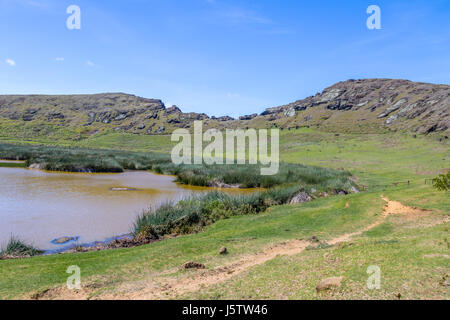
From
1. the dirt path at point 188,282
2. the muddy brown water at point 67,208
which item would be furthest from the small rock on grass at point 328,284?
the muddy brown water at point 67,208

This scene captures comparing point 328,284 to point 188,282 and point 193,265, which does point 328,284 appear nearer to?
point 188,282

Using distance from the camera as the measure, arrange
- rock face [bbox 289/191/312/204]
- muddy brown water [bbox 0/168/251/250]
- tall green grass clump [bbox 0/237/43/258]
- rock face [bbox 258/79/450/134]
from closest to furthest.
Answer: tall green grass clump [bbox 0/237/43/258], muddy brown water [bbox 0/168/251/250], rock face [bbox 289/191/312/204], rock face [bbox 258/79/450/134]

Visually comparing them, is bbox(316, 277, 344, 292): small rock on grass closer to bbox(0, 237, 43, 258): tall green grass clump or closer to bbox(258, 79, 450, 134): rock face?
bbox(0, 237, 43, 258): tall green grass clump

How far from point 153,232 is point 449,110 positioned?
3422 inches

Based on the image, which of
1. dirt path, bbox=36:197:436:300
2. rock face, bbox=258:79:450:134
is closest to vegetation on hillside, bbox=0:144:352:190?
dirt path, bbox=36:197:436:300

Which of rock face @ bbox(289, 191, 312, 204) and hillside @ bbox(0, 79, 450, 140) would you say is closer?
rock face @ bbox(289, 191, 312, 204)

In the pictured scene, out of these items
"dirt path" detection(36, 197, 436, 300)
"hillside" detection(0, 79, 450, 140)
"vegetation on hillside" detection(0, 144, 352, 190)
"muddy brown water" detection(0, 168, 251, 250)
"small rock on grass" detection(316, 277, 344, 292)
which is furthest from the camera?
"hillside" detection(0, 79, 450, 140)

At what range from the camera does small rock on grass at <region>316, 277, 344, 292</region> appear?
6111 millimetres

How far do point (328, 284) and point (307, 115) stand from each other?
13251cm

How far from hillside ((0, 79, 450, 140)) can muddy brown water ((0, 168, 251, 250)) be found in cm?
7022

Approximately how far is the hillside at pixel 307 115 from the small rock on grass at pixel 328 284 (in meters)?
74.8

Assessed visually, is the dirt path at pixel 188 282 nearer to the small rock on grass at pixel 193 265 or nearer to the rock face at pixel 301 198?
the small rock on grass at pixel 193 265

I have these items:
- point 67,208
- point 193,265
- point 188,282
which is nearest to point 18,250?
point 193,265
